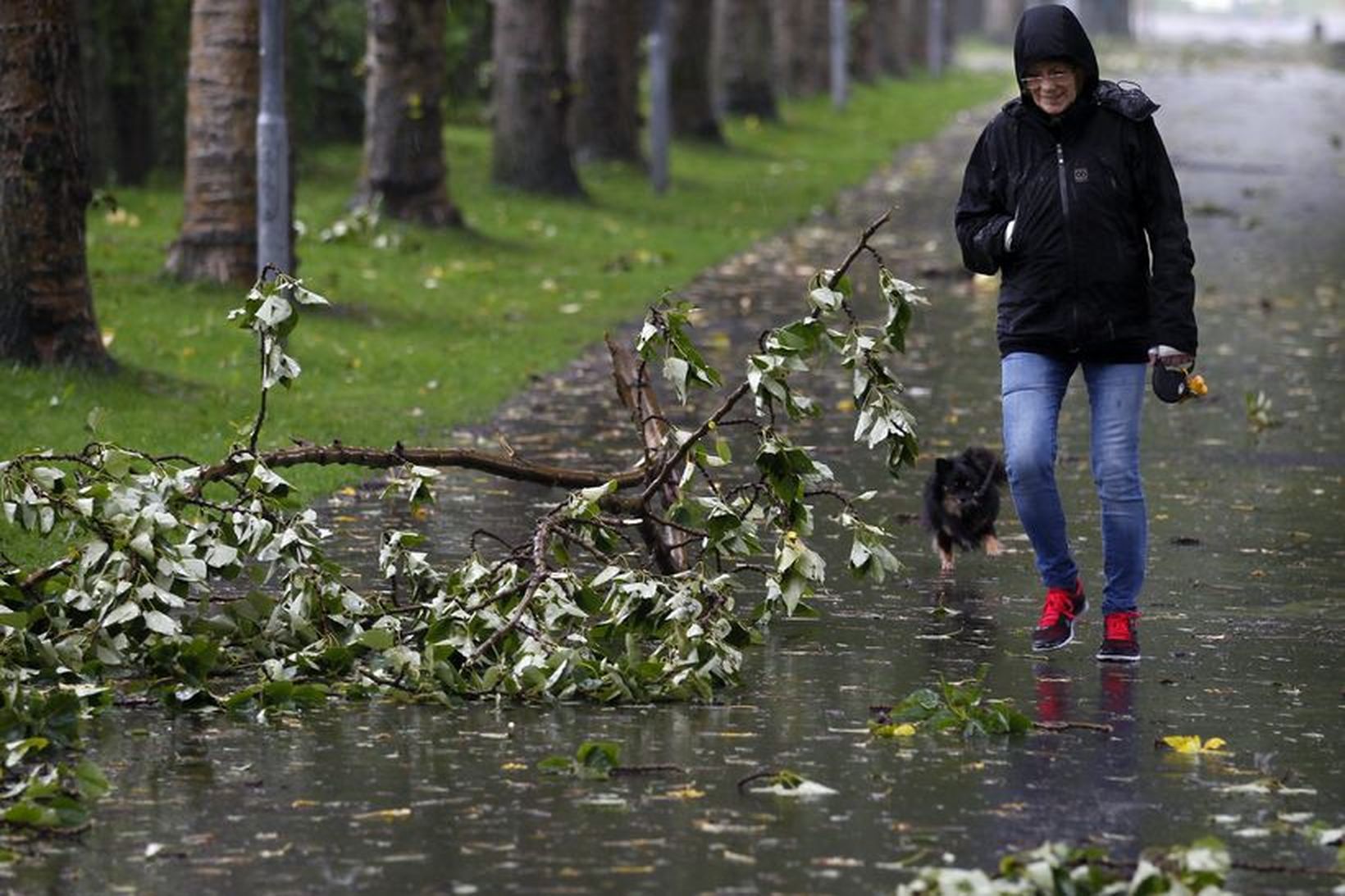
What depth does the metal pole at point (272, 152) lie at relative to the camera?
51.1 feet

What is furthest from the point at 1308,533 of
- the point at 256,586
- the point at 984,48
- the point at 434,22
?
the point at 984,48

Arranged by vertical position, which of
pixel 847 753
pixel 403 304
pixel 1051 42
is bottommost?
pixel 847 753

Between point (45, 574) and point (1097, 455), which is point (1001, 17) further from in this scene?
point (45, 574)

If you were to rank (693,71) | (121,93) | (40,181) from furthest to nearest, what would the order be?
(693,71)
(121,93)
(40,181)

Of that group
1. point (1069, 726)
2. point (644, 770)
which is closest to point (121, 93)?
point (1069, 726)

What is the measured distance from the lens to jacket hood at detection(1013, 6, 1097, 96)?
8.50m

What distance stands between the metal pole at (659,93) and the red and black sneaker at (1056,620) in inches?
712

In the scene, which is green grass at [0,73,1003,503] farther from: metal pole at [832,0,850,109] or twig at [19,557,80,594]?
metal pole at [832,0,850,109]

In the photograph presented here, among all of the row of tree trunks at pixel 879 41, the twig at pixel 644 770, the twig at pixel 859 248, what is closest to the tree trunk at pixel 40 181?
the twig at pixel 859 248

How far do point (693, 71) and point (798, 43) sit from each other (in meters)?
12.8

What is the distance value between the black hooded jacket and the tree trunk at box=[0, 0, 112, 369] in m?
5.83

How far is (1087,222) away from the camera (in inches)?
339

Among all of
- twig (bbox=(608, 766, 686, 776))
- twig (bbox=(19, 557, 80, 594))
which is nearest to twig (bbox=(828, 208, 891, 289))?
twig (bbox=(608, 766, 686, 776))

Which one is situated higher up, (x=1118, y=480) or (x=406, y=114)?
(x=406, y=114)
